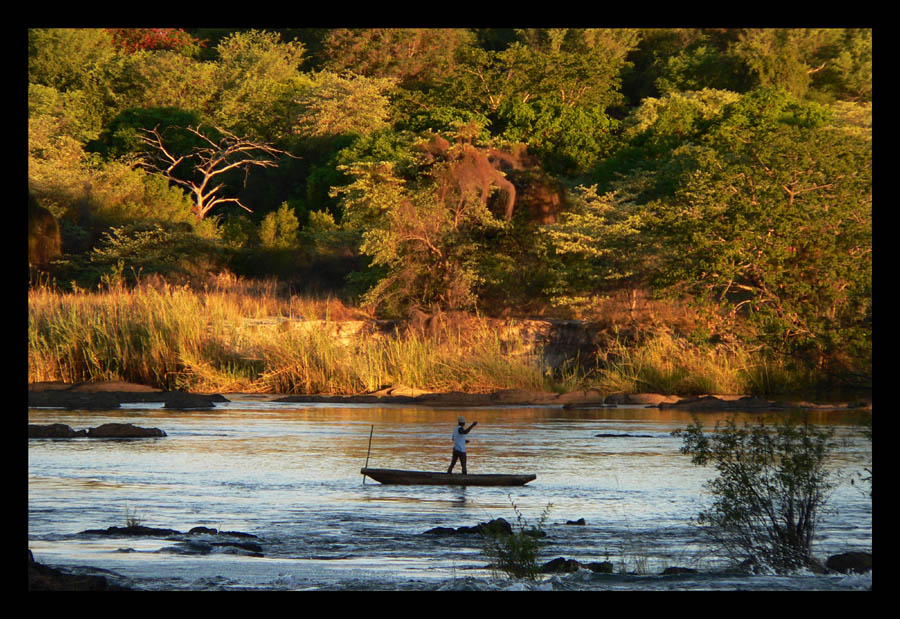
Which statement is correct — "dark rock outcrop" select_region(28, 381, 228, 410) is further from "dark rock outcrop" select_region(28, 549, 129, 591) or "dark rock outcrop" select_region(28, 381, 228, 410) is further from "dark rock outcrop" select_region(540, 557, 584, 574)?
"dark rock outcrop" select_region(28, 549, 129, 591)

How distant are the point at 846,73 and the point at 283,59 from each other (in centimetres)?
2285

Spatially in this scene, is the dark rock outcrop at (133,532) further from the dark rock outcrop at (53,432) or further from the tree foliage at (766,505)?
the dark rock outcrop at (53,432)

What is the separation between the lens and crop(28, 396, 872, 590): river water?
944cm

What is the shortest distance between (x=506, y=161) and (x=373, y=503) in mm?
24132

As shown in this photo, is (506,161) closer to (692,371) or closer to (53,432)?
(692,371)

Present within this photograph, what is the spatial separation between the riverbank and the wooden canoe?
10.9m

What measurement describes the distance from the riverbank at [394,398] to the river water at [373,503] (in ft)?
7.78

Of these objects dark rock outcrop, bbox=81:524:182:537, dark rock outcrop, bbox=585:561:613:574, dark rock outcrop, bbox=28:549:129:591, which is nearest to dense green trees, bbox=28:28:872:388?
dark rock outcrop, bbox=585:561:613:574

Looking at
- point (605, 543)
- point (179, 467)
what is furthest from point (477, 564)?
point (179, 467)

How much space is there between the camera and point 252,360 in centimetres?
2953

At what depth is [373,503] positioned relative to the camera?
44.4ft

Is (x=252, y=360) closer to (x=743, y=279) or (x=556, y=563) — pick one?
(x=743, y=279)

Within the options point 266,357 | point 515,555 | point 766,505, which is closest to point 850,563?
point 766,505

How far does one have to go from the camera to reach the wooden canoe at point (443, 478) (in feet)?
47.8
